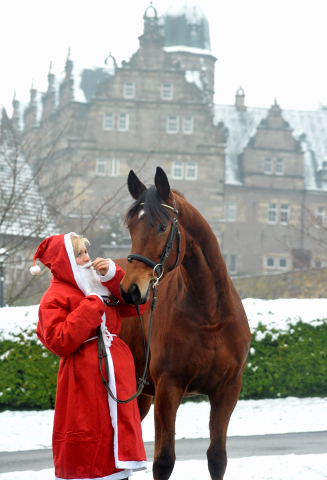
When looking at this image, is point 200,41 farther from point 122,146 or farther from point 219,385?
point 219,385

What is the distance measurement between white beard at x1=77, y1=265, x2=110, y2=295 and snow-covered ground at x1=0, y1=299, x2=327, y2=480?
232cm

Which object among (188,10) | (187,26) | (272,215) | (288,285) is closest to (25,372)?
(288,285)

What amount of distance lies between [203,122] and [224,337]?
37208 mm

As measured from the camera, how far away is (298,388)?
9133 millimetres

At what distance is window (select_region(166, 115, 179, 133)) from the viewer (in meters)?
40.0

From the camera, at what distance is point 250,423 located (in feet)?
26.5

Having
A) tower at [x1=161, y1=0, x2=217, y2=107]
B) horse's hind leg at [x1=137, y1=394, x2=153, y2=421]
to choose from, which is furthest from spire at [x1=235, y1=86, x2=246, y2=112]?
horse's hind leg at [x1=137, y1=394, x2=153, y2=421]

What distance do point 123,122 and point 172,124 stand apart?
127 inches

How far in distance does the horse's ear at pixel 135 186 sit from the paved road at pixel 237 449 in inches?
137

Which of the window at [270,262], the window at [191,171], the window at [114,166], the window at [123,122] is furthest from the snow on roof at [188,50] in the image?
the window at [270,262]

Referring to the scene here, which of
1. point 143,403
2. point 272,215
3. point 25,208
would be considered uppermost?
point 272,215

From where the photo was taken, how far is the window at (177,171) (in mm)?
40250

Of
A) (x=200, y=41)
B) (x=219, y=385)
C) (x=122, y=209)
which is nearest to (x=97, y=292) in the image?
(x=219, y=385)

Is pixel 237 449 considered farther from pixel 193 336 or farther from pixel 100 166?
pixel 100 166
